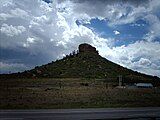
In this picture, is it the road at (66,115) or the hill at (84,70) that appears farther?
the hill at (84,70)

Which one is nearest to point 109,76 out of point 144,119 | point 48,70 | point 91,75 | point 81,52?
point 91,75

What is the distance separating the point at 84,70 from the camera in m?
138

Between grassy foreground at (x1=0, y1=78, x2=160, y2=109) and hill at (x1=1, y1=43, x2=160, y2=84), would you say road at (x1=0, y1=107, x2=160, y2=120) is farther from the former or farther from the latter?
hill at (x1=1, y1=43, x2=160, y2=84)

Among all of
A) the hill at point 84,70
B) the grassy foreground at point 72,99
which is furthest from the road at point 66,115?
the hill at point 84,70

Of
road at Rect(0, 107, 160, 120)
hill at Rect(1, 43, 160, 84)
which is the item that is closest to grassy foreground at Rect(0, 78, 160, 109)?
road at Rect(0, 107, 160, 120)

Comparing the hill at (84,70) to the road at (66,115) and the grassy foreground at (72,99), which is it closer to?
the grassy foreground at (72,99)

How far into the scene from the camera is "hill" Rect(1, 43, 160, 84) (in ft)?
428

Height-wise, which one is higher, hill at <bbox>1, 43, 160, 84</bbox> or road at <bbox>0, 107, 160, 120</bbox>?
hill at <bbox>1, 43, 160, 84</bbox>

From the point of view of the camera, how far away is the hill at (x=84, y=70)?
130 m

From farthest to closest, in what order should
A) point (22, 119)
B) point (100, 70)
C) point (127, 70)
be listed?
1. point (127, 70)
2. point (100, 70)
3. point (22, 119)

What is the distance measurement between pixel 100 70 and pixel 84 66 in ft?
24.7

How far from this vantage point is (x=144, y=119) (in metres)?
19.9

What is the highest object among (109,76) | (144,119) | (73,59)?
(73,59)

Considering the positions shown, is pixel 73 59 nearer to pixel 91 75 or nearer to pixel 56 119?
pixel 91 75
